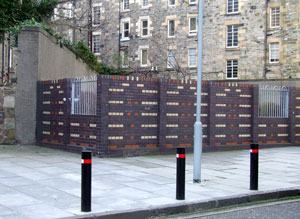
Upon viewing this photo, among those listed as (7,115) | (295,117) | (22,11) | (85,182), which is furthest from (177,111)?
(22,11)

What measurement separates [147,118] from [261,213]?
274 inches

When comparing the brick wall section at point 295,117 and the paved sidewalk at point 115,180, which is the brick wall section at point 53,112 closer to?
the paved sidewalk at point 115,180

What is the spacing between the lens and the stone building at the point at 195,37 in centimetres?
3162

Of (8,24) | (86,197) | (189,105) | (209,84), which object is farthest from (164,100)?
(8,24)

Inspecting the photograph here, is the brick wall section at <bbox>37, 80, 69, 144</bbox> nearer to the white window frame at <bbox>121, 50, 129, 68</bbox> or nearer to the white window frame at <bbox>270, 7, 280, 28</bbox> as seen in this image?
the white window frame at <bbox>270, 7, 280, 28</bbox>

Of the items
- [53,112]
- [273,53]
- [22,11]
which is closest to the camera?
[53,112]

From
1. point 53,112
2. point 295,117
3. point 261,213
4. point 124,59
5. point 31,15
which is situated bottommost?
point 261,213

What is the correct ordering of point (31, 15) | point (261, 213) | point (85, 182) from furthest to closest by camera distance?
point (31, 15) → point (261, 213) → point (85, 182)

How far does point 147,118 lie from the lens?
44.6 feet

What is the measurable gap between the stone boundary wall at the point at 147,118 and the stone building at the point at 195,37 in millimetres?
14351

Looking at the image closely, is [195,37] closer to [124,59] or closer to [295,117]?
[124,59]

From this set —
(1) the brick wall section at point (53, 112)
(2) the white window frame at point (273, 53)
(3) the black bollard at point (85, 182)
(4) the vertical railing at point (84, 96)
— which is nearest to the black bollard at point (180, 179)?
(3) the black bollard at point (85, 182)

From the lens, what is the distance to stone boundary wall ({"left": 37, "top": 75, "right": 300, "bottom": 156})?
1284 cm

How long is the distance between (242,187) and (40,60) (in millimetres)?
9246
